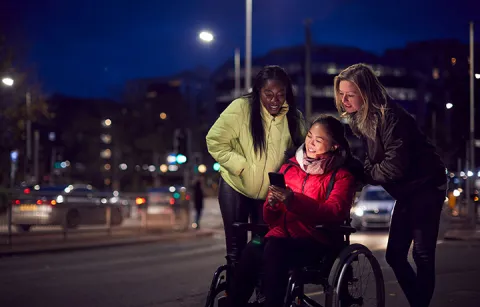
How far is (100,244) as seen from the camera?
61.7ft

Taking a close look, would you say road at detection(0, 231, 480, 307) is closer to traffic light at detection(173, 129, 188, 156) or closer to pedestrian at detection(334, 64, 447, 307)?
pedestrian at detection(334, 64, 447, 307)

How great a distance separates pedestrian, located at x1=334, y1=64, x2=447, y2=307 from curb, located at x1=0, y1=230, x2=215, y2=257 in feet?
40.4

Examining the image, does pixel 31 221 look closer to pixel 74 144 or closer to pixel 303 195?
pixel 303 195

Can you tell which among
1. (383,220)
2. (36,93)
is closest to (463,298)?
(383,220)

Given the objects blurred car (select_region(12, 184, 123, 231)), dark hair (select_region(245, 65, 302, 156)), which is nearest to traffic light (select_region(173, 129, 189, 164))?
blurred car (select_region(12, 184, 123, 231))

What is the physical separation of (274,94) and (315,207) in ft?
3.72

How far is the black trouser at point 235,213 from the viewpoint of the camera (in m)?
5.52

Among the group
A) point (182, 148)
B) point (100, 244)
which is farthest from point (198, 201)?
point (100, 244)

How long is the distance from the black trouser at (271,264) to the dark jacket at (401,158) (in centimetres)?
63

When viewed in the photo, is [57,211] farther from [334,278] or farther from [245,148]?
[334,278]

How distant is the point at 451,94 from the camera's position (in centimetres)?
2403

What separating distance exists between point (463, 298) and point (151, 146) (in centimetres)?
7353

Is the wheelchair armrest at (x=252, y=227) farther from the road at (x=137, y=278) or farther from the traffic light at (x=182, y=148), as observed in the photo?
the traffic light at (x=182, y=148)

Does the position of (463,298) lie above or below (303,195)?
below
